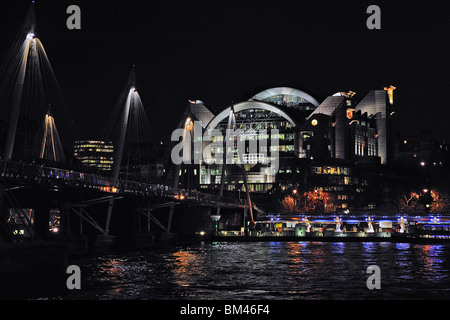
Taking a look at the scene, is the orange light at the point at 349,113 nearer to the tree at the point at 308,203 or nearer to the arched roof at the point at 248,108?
the arched roof at the point at 248,108

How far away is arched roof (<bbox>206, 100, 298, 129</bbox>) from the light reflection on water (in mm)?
124691

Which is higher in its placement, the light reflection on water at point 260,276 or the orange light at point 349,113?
the orange light at point 349,113

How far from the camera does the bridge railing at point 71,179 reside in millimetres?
46312

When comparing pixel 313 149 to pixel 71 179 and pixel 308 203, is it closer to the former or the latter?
pixel 308 203

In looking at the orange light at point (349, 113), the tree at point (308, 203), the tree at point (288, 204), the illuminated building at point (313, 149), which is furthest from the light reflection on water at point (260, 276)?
the orange light at point (349, 113)

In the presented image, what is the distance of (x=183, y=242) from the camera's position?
8875 centimetres

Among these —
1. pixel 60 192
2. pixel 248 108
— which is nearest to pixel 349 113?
pixel 248 108

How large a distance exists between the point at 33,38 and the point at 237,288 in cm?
2283

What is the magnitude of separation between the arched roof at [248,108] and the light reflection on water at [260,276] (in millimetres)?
124691

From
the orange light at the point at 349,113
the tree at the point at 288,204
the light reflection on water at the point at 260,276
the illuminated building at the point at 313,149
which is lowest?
the light reflection on water at the point at 260,276

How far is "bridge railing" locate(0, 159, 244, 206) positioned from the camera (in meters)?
46.3

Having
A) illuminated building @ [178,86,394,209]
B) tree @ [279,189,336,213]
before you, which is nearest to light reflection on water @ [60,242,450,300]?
tree @ [279,189,336,213]
